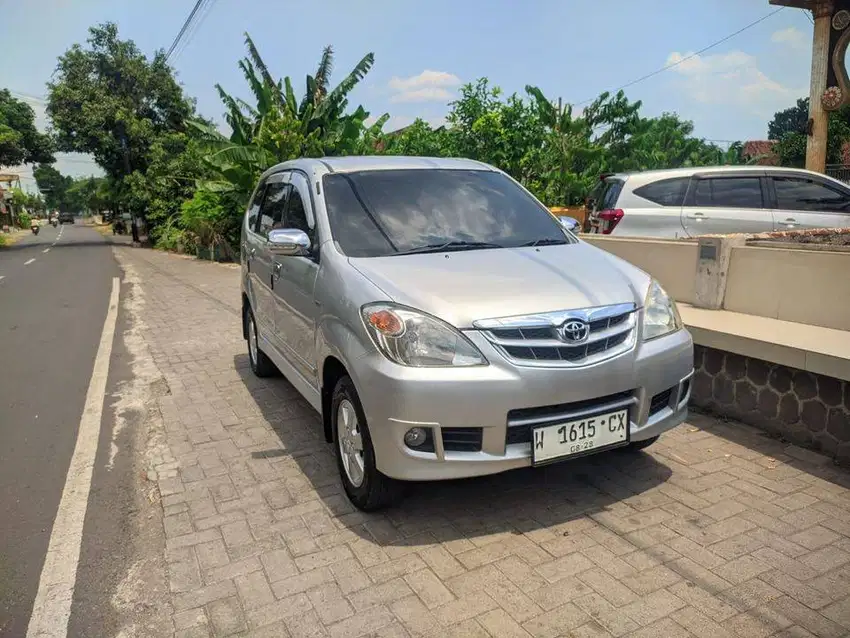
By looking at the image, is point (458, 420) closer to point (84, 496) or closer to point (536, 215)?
point (536, 215)

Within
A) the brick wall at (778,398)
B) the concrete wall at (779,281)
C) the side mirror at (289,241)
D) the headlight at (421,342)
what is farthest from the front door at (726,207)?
the headlight at (421,342)

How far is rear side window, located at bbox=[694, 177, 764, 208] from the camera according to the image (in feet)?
26.3

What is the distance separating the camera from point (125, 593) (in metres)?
2.91

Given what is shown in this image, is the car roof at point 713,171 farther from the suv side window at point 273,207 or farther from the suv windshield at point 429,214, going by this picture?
the suv side window at point 273,207

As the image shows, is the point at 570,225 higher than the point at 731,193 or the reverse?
the reverse

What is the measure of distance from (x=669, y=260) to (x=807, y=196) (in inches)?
130

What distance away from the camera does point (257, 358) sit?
624cm

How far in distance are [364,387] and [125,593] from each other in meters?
1.39

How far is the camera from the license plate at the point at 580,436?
308 cm

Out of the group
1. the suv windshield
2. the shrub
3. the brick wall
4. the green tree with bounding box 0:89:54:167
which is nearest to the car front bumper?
the suv windshield

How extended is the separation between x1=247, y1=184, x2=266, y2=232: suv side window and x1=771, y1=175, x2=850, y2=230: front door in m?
6.08

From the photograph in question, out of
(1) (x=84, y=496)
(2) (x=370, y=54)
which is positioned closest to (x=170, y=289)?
(2) (x=370, y=54)

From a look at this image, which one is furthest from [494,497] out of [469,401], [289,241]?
[289,241]

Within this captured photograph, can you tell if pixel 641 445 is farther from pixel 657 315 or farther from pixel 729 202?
pixel 729 202
